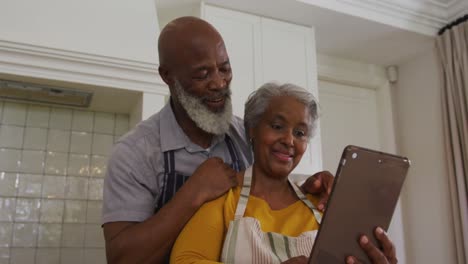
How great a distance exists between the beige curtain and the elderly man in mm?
1776

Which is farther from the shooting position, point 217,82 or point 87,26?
point 87,26

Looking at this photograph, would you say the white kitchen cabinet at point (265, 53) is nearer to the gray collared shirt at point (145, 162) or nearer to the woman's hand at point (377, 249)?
the gray collared shirt at point (145, 162)

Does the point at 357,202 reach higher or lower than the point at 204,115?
lower

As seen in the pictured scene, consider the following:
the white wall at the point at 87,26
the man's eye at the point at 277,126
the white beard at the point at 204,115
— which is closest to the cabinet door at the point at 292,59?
the white wall at the point at 87,26

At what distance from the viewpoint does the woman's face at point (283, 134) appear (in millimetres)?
1021

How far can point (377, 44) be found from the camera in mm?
2957

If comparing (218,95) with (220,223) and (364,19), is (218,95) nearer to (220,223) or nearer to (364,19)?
(220,223)

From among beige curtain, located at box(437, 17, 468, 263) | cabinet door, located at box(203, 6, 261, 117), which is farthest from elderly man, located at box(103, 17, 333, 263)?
beige curtain, located at box(437, 17, 468, 263)

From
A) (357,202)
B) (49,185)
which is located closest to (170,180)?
(357,202)

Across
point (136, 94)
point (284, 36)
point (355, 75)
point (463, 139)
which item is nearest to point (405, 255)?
point (463, 139)

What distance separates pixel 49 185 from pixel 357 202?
5.96 ft

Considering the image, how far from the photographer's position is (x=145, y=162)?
1.11 meters

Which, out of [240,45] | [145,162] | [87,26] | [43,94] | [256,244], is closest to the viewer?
[256,244]

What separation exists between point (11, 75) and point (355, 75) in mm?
2208
